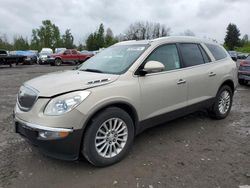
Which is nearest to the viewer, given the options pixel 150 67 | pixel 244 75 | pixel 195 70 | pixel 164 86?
pixel 150 67

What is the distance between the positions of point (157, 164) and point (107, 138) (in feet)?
2.66

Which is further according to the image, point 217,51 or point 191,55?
point 217,51

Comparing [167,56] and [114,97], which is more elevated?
[167,56]

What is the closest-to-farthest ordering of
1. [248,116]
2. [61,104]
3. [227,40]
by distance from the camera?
1. [61,104]
2. [248,116]
3. [227,40]

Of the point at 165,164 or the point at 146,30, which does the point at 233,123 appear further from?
the point at 146,30

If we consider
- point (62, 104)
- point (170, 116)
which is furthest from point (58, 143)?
point (170, 116)

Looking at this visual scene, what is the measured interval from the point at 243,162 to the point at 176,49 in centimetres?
219

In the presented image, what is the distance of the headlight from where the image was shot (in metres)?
3.19

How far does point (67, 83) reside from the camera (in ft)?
11.4

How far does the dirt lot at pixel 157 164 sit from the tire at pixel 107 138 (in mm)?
153

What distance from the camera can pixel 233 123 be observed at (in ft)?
18.6

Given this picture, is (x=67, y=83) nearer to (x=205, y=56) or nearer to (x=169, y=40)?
(x=169, y=40)

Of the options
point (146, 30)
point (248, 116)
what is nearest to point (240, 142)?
point (248, 116)

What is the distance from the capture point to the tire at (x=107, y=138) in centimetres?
338
